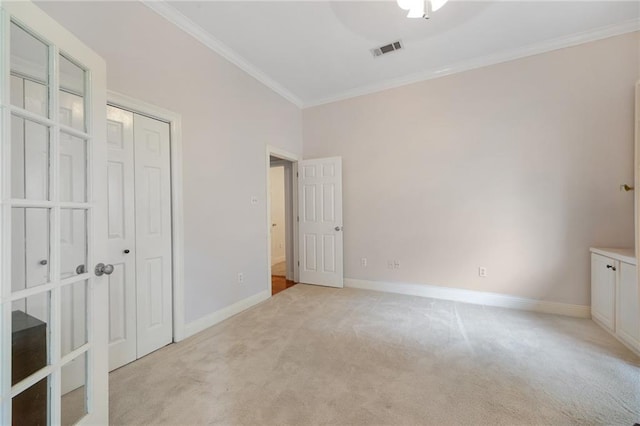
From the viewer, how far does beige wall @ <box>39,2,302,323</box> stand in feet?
6.28

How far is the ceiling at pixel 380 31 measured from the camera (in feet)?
7.50

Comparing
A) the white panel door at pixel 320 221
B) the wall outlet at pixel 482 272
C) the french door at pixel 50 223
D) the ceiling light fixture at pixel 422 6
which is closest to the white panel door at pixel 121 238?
the french door at pixel 50 223

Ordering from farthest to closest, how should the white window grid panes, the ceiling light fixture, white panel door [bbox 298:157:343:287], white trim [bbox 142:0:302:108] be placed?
white panel door [bbox 298:157:343:287], white trim [bbox 142:0:302:108], the ceiling light fixture, the white window grid panes

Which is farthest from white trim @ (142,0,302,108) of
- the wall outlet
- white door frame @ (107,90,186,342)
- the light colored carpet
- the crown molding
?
the wall outlet

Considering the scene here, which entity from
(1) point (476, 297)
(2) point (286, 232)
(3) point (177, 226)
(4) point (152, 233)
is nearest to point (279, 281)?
(2) point (286, 232)

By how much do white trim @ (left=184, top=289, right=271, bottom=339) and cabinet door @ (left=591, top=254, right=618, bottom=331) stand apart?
367 cm

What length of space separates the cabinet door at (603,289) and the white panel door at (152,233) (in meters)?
4.15

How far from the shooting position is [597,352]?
208cm

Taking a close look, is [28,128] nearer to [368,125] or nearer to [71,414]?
[71,414]

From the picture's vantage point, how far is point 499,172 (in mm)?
3104

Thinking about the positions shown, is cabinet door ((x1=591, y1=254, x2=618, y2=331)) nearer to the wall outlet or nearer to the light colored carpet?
the light colored carpet

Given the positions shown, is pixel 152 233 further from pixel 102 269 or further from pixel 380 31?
pixel 380 31

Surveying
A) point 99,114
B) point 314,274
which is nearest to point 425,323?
point 314,274

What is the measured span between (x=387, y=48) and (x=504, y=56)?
1.46 m
